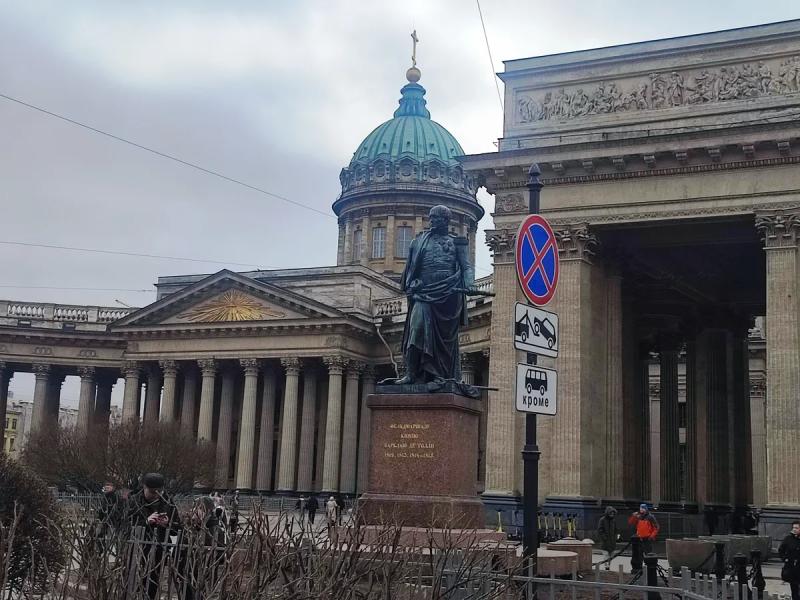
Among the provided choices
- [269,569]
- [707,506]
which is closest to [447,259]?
[269,569]

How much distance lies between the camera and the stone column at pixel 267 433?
67.9 meters

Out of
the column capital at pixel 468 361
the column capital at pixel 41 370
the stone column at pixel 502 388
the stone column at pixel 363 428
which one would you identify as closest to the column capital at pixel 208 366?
the stone column at pixel 363 428

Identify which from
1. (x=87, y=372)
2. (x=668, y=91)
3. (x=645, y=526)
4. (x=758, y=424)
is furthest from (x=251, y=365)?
(x=645, y=526)

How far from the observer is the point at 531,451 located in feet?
40.4

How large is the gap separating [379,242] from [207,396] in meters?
22.1

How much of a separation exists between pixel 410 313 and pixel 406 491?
2.77 metres

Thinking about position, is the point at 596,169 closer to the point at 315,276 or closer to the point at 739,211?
the point at 739,211

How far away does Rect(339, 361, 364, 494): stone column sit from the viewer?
214ft

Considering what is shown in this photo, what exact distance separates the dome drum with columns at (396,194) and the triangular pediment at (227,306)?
641 inches

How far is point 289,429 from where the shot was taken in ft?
214

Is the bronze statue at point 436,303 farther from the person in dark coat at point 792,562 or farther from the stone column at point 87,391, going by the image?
the stone column at point 87,391

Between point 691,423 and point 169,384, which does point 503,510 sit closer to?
point 691,423

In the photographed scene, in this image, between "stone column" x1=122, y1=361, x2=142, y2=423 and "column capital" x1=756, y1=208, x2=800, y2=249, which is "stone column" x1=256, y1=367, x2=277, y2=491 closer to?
"stone column" x1=122, y1=361, x2=142, y2=423

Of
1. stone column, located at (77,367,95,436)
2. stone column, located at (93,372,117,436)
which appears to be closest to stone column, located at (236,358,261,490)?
stone column, located at (77,367,95,436)
